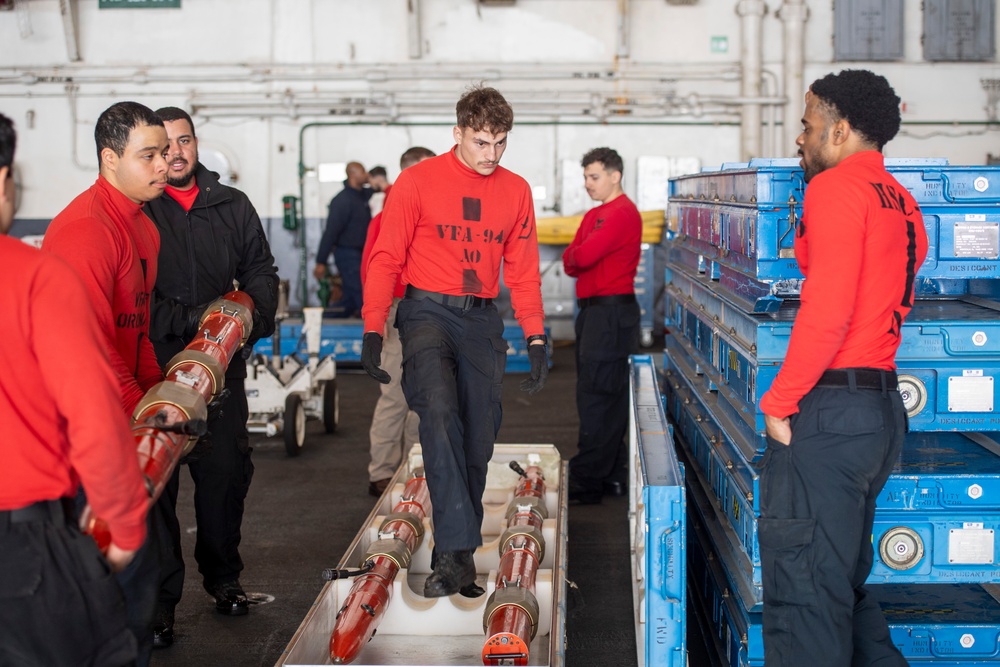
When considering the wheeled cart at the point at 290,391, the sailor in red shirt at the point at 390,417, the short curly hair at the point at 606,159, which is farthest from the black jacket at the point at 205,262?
the wheeled cart at the point at 290,391

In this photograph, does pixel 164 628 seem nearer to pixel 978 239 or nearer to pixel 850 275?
pixel 850 275

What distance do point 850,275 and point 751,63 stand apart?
11.4 m

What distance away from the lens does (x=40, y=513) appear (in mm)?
2381

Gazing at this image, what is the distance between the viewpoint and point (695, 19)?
13812mm

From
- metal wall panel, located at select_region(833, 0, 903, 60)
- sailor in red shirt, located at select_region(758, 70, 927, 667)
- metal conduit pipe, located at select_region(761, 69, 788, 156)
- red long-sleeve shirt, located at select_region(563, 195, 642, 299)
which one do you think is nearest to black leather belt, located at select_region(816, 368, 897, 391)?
sailor in red shirt, located at select_region(758, 70, 927, 667)

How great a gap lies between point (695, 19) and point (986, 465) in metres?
11.2

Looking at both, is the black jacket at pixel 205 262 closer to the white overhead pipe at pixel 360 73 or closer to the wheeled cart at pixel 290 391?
the wheeled cart at pixel 290 391

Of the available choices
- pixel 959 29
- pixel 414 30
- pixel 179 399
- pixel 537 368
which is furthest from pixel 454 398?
pixel 959 29

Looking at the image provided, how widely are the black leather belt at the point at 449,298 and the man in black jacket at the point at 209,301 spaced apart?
83 cm

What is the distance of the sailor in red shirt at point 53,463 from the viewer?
2266mm

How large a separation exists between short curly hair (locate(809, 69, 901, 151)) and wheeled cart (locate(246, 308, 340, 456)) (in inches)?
213

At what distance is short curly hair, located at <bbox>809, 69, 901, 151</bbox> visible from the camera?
3158 millimetres

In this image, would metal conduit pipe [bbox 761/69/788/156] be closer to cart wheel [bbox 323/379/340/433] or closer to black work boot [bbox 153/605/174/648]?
cart wheel [bbox 323/379/340/433]

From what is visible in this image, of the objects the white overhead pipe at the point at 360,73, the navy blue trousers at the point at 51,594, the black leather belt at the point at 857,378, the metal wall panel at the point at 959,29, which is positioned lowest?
the navy blue trousers at the point at 51,594
